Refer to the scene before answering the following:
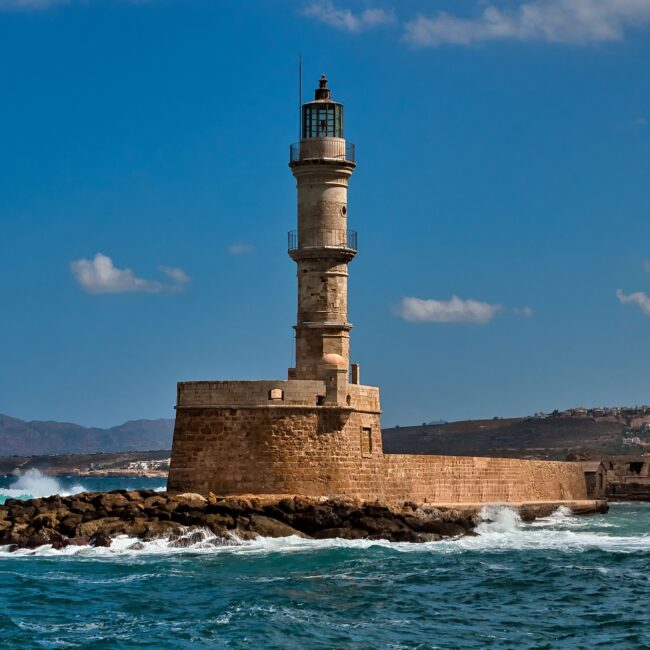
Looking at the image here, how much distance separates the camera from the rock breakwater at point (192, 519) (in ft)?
83.6

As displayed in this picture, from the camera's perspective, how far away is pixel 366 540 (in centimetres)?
2642

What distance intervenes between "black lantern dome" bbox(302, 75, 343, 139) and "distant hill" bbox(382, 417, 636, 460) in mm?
56435

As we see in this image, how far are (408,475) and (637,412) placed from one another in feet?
259

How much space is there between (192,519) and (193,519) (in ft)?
0.06

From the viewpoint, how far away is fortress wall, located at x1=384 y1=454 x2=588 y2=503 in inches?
1180

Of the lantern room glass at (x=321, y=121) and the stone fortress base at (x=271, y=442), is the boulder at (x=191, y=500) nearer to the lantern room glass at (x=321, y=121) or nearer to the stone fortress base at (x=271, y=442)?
the stone fortress base at (x=271, y=442)

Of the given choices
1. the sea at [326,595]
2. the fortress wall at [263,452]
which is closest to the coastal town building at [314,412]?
the fortress wall at [263,452]

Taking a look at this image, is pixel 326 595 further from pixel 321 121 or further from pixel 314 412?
pixel 321 121

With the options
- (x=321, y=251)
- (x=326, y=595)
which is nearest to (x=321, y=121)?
(x=321, y=251)

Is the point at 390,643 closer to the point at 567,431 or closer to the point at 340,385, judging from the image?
the point at 340,385

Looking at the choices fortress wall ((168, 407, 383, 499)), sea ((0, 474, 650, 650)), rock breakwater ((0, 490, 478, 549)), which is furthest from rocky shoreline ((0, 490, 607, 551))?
fortress wall ((168, 407, 383, 499))

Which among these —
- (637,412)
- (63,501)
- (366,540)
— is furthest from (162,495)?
(637,412)

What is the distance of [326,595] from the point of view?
20156 mm

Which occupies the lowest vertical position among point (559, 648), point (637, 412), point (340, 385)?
point (559, 648)
